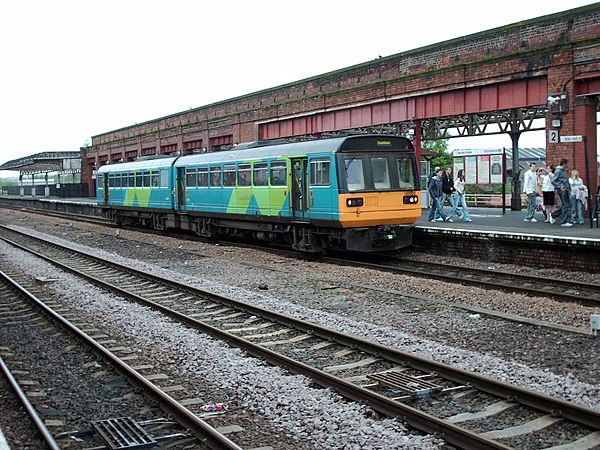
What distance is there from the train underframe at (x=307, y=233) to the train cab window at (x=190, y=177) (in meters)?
1.07

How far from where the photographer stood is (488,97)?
22.4 m

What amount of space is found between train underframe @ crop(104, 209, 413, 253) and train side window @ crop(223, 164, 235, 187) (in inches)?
42.9

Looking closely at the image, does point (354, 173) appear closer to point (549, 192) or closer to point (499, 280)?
point (499, 280)

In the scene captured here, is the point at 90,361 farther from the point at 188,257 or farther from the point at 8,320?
the point at 188,257

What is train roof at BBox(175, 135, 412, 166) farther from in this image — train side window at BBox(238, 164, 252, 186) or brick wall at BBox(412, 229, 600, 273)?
brick wall at BBox(412, 229, 600, 273)

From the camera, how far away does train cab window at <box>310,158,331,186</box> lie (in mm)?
16312

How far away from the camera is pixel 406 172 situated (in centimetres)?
1695

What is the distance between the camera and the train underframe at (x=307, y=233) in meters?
16.5

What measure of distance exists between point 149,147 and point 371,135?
1430 inches

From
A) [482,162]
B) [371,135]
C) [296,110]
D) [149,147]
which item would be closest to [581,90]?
[371,135]

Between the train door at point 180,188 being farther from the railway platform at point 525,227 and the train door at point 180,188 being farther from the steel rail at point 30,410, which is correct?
the steel rail at point 30,410

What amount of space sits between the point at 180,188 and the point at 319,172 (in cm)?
977

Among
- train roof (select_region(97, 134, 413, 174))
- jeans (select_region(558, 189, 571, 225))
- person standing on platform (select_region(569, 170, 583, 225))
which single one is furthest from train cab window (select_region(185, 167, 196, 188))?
person standing on platform (select_region(569, 170, 583, 225))

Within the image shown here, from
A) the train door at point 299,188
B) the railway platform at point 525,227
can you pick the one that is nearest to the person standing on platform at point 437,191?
the railway platform at point 525,227
